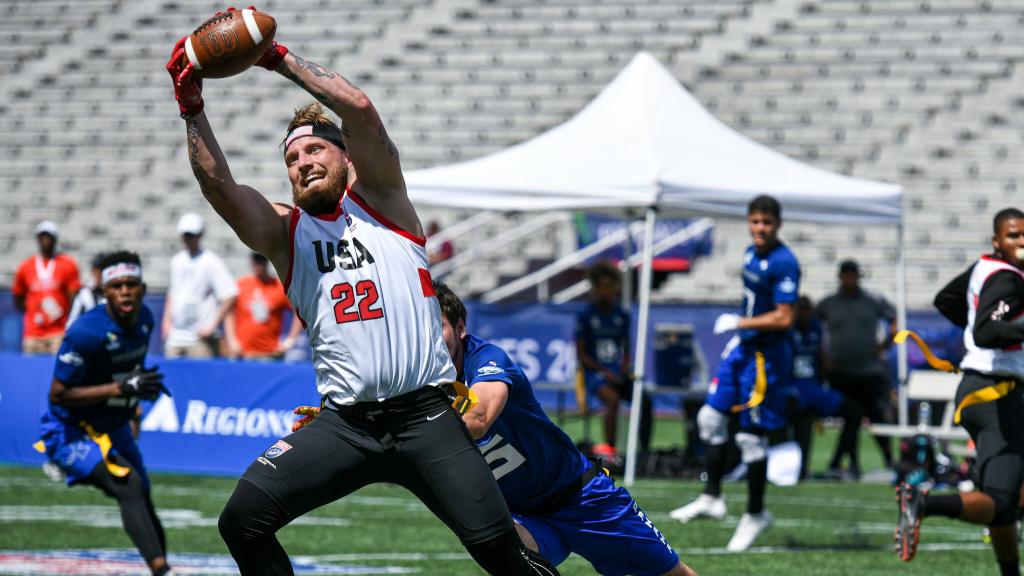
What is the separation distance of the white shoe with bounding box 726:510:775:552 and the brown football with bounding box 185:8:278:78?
5523 mm

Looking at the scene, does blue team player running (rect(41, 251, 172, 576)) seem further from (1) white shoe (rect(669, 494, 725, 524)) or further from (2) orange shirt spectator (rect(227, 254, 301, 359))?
(2) orange shirt spectator (rect(227, 254, 301, 359))

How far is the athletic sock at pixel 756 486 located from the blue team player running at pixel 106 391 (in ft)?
11.4

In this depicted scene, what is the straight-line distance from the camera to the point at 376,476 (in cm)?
470

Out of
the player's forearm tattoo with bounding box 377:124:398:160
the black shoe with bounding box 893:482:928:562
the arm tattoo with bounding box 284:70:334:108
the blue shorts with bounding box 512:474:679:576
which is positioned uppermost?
the arm tattoo with bounding box 284:70:334:108

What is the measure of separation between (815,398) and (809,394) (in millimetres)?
70

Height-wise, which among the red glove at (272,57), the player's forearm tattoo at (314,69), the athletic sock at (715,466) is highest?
the red glove at (272,57)

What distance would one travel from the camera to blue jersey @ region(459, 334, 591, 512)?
17.4 feet

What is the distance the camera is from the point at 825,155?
23469mm

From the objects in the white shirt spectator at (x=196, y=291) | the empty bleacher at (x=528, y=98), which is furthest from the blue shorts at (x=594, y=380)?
the empty bleacher at (x=528, y=98)

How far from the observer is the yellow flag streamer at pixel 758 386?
31.2 feet

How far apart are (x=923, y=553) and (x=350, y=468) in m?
5.40

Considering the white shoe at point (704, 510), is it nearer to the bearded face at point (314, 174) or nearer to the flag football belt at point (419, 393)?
the flag football belt at point (419, 393)

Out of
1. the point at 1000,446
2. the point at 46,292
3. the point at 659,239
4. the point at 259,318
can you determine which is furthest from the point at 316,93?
the point at 659,239

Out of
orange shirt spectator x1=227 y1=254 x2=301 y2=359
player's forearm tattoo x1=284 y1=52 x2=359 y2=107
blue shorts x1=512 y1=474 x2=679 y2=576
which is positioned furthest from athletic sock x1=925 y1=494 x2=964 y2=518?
orange shirt spectator x1=227 y1=254 x2=301 y2=359
